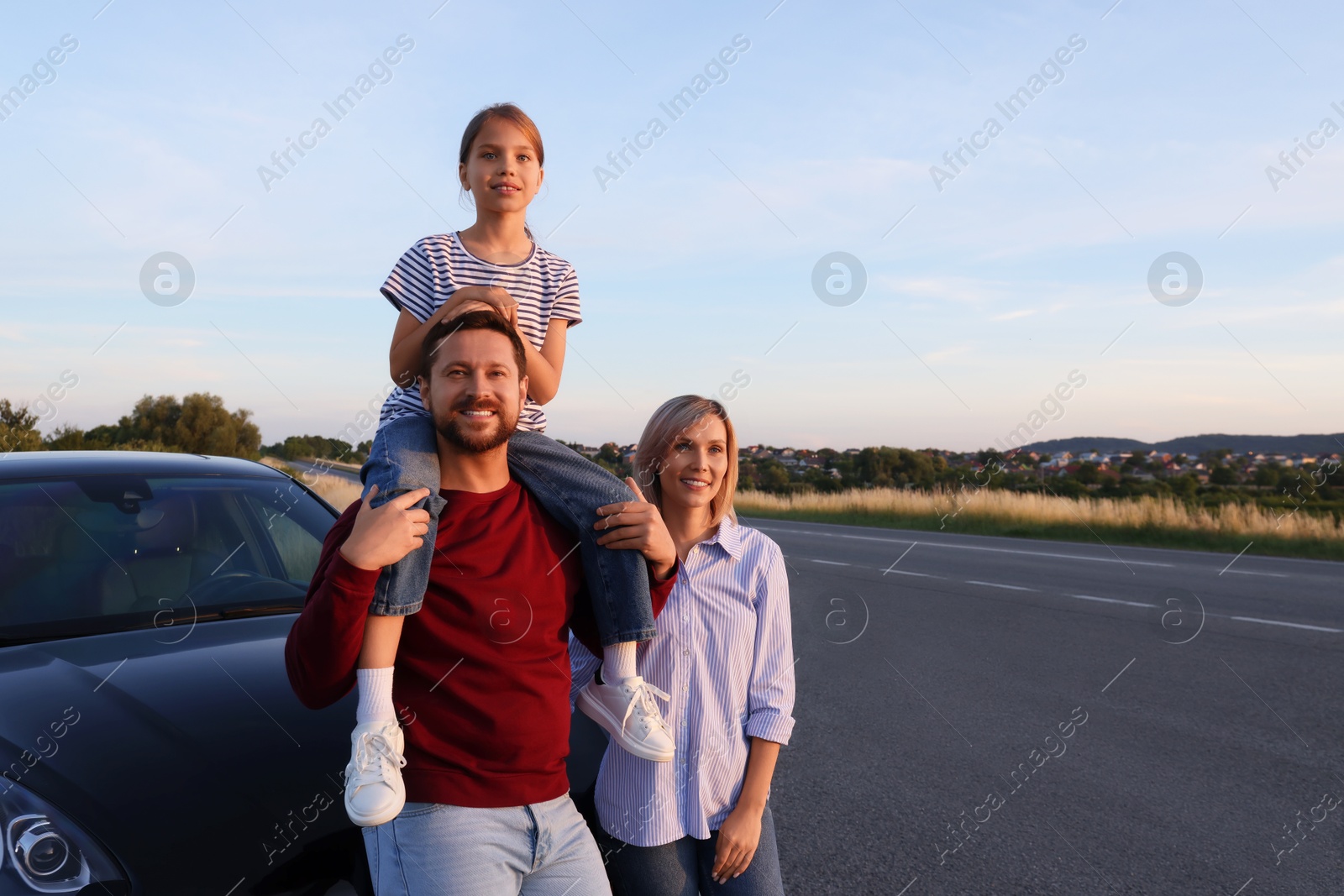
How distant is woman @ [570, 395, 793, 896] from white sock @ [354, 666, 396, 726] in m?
0.55

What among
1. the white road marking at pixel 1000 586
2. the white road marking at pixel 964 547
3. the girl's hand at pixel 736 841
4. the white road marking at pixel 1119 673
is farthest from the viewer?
the white road marking at pixel 964 547

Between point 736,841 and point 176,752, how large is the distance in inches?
51.7

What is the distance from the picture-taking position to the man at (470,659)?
1791mm

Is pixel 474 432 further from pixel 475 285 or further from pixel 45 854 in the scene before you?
pixel 45 854

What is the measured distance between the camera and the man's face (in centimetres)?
203

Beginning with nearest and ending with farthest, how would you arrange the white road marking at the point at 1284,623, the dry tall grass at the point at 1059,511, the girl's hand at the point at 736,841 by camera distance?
the girl's hand at the point at 736,841
the white road marking at the point at 1284,623
the dry tall grass at the point at 1059,511

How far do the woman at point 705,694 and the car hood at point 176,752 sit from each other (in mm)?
673

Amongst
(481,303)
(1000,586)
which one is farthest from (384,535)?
(1000,586)

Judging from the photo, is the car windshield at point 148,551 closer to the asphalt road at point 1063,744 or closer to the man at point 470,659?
the man at point 470,659

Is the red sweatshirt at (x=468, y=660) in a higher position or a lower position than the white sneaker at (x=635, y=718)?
higher

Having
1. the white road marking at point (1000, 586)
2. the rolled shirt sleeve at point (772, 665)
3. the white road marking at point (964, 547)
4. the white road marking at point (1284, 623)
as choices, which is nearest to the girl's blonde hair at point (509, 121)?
the rolled shirt sleeve at point (772, 665)

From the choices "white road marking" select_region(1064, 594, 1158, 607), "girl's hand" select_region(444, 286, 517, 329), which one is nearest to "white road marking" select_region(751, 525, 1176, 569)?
"white road marking" select_region(1064, 594, 1158, 607)

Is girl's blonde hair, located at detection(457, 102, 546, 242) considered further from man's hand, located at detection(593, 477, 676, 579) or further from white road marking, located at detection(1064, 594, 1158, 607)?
white road marking, located at detection(1064, 594, 1158, 607)

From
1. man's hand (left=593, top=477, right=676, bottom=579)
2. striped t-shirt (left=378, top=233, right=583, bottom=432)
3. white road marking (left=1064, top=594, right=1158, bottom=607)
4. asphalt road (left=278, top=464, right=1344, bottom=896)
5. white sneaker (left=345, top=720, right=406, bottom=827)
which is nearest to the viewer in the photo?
white sneaker (left=345, top=720, right=406, bottom=827)
